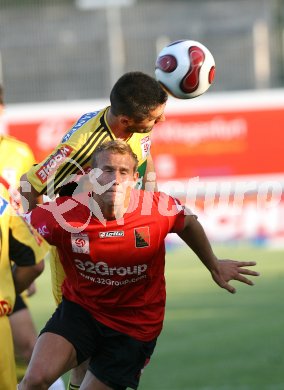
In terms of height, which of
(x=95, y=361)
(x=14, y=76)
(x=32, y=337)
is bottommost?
(x=14, y=76)

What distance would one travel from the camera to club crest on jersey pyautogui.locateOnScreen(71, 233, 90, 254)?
5.65m

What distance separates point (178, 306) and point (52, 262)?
4855mm

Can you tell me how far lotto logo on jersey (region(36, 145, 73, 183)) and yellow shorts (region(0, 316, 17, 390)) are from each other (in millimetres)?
1047

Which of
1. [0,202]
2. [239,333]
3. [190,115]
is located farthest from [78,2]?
[0,202]

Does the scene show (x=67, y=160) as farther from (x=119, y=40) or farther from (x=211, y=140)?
(x=119, y=40)

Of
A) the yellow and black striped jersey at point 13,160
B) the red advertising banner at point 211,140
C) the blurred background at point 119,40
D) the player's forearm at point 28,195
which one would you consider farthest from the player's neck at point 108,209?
the blurred background at point 119,40

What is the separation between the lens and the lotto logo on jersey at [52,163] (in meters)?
6.14

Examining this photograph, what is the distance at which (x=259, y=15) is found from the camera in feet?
69.7

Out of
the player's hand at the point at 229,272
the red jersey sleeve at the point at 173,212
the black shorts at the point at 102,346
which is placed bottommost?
the black shorts at the point at 102,346

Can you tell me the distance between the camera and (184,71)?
255 inches

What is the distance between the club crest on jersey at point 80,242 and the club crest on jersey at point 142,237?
Answer: 0.89ft

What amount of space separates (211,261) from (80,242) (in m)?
0.80

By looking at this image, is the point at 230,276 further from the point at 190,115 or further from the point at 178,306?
the point at 190,115

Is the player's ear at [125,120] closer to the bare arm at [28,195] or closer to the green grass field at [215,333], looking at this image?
the bare arm at [28,195]
